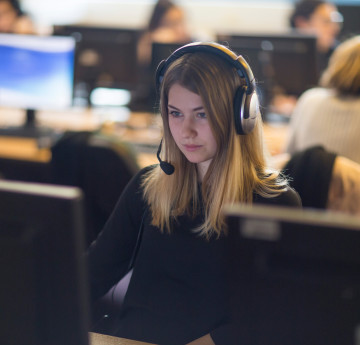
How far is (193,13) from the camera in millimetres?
5797

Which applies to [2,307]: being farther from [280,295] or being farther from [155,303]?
[155,303]

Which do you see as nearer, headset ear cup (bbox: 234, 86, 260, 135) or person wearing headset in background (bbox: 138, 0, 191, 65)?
headset ear cup (bbox: 234, 86, 260, 135)

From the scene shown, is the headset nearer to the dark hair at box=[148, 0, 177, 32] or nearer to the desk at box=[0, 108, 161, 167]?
the desk at box=[0, 108, 161, 167]

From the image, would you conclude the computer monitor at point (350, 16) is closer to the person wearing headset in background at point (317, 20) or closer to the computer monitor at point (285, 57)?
the person wearing headset in background at point (317, 20)

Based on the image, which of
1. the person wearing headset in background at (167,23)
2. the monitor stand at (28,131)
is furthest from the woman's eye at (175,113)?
the person wearing headset in background at (167,23)

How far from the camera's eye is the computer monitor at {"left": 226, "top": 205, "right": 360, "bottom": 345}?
598mm

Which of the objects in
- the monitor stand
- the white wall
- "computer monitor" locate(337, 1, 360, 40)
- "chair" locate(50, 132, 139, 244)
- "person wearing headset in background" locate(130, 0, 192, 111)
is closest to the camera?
"chair" locate(50, 132, 139, 244)

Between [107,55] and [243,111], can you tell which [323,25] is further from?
[243,111]

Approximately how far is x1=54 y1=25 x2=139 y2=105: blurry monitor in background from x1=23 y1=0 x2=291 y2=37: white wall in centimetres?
207

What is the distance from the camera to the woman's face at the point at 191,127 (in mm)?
1165

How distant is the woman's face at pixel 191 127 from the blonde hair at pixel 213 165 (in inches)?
0.6

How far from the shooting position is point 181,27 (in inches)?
155

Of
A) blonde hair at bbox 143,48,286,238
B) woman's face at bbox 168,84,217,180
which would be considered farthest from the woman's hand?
woman's face at bbox 168,84,217,180

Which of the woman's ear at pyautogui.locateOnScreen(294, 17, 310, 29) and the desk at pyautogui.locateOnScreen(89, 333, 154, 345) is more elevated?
the woman's ear at pyautogui.locateOnScreen(294, 17, 310, 29)
